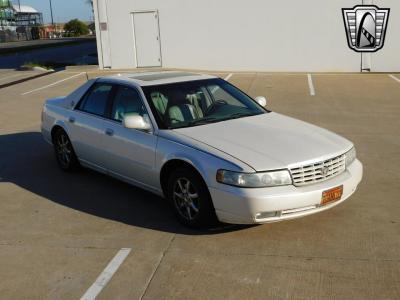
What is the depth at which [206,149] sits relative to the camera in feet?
15.9

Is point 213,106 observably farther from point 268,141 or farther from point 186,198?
point 186,198

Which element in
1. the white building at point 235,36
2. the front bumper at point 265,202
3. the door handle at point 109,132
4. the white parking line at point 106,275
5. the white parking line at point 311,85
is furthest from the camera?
the white building at point 235,36

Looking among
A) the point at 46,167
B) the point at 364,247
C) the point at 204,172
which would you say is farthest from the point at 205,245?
the point at 46,167

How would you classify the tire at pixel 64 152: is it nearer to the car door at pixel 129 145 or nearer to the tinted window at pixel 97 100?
the tinted window at pixel 97 100

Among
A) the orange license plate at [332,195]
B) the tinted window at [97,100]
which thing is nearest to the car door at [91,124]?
the tinted window at [97,100]

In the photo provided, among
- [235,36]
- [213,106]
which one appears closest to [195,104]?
[213,106]

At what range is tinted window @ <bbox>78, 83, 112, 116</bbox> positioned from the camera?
20.8 ft

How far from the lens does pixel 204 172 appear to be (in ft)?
15.5

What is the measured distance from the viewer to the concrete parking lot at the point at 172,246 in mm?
3988

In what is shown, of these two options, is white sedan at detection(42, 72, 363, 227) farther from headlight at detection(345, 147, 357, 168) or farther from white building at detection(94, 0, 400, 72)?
white building at detection(94, 0, 400, 72)

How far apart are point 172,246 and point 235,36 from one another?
1611 centimetres

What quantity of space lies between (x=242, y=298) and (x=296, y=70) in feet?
54.5

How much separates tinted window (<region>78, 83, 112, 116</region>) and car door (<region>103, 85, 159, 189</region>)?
207 mm

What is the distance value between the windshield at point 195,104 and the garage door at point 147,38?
15046mm
